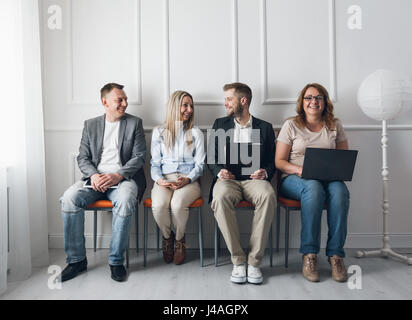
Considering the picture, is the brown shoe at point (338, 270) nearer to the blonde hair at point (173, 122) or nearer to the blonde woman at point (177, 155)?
the blonde woman at point (177, 155)

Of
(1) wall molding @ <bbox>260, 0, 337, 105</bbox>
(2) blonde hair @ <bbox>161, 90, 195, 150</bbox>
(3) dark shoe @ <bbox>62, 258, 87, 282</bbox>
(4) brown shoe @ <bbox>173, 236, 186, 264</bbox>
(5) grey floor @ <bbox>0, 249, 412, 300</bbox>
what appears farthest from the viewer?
Result: (1) wall molding @ <bbox>260, 0, 337, 105</bbox>

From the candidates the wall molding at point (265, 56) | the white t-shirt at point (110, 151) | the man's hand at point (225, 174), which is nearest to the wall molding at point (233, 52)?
the wall molding at point (265, 56)

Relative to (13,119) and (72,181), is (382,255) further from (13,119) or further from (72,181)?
(13,119)

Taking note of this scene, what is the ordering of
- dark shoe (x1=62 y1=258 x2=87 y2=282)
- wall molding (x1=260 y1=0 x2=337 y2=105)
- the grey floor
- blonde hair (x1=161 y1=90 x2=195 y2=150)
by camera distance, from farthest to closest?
wall molding (x1=260 y1=0 x2=337 y2=105) → blonde hair (x1=161 y1=90 x2=195 y2=150) → dark shoe (x1=62 y1=258 x2=87 y2=282) → the grey floor

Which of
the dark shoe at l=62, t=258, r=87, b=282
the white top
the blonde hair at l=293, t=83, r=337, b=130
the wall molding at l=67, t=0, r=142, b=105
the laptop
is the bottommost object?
the dark shoe at l=62, t=258, r=87, b=282

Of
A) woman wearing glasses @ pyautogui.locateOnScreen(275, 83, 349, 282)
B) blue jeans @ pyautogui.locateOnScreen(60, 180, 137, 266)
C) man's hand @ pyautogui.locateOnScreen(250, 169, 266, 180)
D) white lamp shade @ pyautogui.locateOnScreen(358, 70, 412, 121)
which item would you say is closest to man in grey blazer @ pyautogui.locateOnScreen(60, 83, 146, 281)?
blue jeans @ pyautogui.locateOnScreen(60, 180, 137, 266)

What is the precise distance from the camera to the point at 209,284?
1.93 meters

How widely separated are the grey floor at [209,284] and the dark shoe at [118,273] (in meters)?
0.03

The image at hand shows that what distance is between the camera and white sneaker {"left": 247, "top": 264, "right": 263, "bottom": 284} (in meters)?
1.91

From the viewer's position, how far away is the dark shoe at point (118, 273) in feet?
6.50

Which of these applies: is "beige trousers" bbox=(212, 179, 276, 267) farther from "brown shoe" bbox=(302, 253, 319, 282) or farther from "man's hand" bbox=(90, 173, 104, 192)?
"man's hand" bbox=(90, 173, 104, 192)

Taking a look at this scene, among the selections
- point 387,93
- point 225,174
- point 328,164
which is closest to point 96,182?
point 225,174

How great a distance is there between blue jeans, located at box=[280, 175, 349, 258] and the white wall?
0.60 meters

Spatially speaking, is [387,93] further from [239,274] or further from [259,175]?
[239,274]
